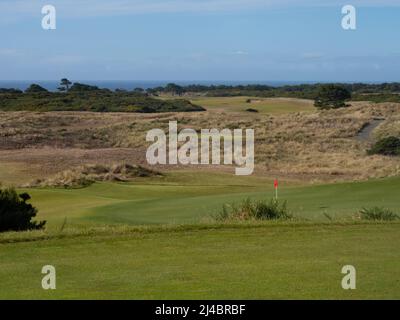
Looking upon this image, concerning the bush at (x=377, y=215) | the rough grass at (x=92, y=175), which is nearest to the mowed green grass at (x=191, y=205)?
the bush at (x=377, y=215)

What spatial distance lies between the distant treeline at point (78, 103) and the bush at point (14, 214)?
64451 mm

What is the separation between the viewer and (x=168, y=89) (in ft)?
493

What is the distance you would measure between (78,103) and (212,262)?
258 ft

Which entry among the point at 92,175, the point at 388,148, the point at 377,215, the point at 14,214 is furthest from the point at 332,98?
the point at 14,214

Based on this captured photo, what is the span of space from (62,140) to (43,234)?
44.5 m

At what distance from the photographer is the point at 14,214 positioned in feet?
44.2

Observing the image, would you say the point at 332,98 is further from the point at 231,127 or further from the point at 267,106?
the point at 231,127

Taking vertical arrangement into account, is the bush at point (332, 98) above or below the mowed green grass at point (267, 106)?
above

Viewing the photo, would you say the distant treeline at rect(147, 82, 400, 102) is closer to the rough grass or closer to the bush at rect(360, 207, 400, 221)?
the rough grass

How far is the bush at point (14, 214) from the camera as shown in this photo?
43.5 feet

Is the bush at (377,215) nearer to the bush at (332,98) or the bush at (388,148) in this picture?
the bush at (388,148)

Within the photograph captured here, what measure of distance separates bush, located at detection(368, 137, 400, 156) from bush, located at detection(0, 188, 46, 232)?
35160 millimetres

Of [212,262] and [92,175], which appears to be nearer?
[212,262]
